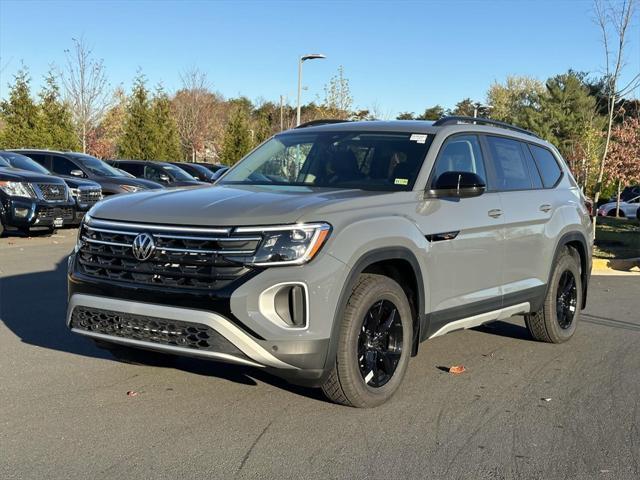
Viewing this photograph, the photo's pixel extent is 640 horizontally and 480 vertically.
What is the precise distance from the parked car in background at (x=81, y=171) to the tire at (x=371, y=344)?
13.2 m

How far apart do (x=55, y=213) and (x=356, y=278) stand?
10.9 meters

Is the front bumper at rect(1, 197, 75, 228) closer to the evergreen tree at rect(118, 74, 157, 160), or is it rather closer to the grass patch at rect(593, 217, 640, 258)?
the grass patch at rect(593, 217, 640, 258)

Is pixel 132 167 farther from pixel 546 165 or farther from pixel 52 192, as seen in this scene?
pixel 546 165

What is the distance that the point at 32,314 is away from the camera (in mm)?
6906

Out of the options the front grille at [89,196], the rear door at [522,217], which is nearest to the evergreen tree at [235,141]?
the front grille at [89,196]

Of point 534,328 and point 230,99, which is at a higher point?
point 230,99

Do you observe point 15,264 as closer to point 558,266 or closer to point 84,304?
point 84,304

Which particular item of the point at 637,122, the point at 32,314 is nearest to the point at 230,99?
the point at 637,122

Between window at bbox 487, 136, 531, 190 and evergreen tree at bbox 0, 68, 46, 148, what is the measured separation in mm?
21964

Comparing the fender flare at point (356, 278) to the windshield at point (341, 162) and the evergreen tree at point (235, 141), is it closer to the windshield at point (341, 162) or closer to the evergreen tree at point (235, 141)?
the windshield at point (341, 162)

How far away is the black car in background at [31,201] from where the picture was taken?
13078 mm

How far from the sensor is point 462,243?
201 inches

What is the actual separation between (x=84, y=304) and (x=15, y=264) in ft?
21.2

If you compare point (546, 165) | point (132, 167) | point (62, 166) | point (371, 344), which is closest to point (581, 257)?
point (546, 165)
